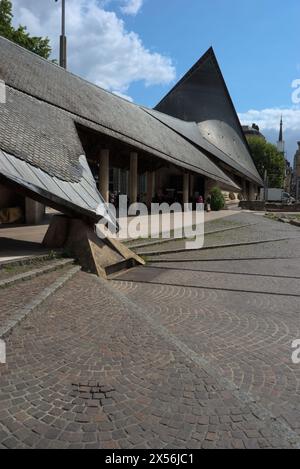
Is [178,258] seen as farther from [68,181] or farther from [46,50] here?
[46,50]

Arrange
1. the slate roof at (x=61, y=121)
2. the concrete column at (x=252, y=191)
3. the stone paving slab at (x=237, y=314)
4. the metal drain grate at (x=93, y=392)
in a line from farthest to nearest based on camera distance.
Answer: the concrete column at (x=252, y=191), the slate roof at (x=61, y=121), the stone paving slab at (x=237, y=314), the metal drain grate at (x=93, y=392)

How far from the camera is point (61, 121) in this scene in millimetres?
11250

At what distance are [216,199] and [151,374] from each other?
23.7 metres

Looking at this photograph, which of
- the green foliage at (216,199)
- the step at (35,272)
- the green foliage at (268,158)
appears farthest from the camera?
the green foliage at (268,158)

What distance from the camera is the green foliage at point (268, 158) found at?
64.5m

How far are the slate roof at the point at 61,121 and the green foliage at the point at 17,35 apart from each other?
650 cm

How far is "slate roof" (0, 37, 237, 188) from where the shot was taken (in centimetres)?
826

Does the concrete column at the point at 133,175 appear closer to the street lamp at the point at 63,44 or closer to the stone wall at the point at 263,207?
the street lamp at the point at 63,44

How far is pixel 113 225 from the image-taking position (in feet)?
27.1

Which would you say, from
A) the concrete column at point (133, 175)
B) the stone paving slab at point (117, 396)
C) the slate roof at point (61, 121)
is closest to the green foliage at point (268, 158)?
the slate roof at point (61, 121)

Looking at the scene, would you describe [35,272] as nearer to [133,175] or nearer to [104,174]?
[104,174]

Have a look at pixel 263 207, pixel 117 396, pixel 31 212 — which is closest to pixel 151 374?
pixel 117 396

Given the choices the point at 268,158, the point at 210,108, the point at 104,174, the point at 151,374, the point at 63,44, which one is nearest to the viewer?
the point at 151,374
